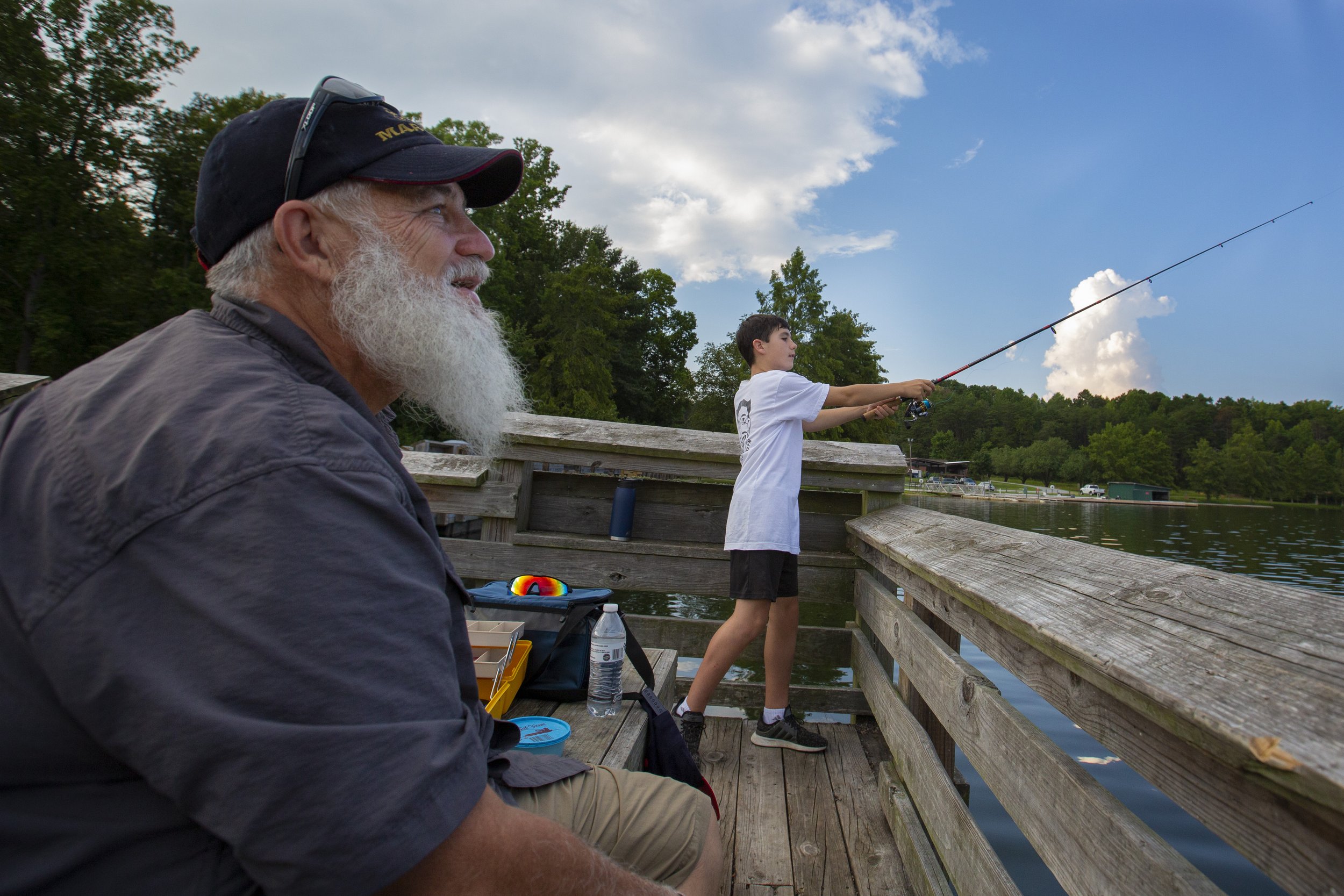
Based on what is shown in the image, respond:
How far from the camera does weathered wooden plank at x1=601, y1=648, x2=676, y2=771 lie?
1.87 meters

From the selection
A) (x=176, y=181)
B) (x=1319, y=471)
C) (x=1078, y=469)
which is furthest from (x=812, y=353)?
(x=1078, y=469)

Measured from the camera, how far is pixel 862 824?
301 cm

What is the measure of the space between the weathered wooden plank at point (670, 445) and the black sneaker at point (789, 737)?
51.2 inches

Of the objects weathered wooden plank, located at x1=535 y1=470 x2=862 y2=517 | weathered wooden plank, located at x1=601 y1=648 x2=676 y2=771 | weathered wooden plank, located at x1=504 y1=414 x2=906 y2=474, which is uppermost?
weathered wooden plank, located at x1=504 y1=414 x2=906 y2=474

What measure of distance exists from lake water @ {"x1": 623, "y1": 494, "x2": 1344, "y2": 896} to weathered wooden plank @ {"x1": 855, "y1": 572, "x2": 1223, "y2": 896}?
473 millimetres

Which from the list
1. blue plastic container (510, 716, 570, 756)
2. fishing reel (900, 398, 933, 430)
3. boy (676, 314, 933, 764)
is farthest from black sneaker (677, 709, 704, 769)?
fishing reel (900, 398, 933, 430)

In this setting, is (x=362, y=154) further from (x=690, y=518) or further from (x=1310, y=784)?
(x=690, y=518)

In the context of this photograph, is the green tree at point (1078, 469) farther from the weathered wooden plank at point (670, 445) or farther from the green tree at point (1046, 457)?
the weathered wooden plank at point (670, 445)

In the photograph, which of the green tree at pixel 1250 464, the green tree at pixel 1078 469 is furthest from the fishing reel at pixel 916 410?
the green tree at pixel 1078 469

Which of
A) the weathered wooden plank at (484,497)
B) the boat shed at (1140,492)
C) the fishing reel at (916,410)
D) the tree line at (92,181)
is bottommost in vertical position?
the boat shed at (1140,492)

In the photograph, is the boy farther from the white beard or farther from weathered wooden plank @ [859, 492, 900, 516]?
the white beard

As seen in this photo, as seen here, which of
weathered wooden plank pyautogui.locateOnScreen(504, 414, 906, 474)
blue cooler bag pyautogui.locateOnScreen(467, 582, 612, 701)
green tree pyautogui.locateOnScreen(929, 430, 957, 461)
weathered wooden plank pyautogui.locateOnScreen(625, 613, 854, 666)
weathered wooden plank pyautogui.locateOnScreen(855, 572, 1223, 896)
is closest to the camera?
weathered wooden plank pyautogui.locateOnScreen(855, 572, 1223, 896)

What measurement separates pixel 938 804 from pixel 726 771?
1262 mm

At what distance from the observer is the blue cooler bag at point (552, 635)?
A: 2.32 metres
